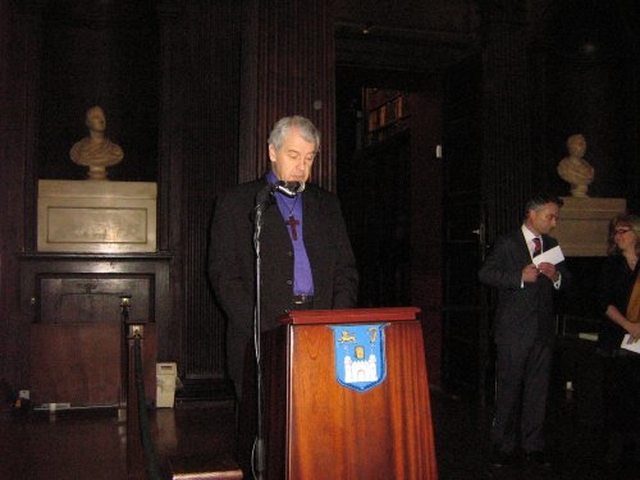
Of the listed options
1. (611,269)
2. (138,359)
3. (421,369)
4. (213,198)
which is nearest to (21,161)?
(213,198)

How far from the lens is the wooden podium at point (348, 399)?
1.94 meters

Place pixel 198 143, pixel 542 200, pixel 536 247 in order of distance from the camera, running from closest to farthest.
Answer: pixel 542 200, pixel 536 247, pixel 198 143

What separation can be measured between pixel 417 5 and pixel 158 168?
2.79m

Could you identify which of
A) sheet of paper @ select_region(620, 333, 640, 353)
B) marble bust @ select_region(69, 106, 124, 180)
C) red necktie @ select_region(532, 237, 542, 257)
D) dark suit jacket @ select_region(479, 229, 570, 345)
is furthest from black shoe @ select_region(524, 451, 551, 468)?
marble bust @ select_region(69, 106, 124, 180)

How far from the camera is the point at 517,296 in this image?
432cm

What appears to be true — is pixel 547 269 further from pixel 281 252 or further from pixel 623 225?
pixel 281 252

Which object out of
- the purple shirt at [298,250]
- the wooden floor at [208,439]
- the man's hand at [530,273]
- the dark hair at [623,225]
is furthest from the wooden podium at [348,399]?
the dark hair at [623,225]

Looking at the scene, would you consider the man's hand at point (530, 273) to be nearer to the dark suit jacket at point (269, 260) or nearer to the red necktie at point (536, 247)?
the red necktie at point (536, 247)

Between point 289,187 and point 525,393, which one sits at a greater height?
point 289,187

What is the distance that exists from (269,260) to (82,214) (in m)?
4.32

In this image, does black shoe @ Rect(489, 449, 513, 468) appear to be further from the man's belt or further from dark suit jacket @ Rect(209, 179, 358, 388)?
the man's belt

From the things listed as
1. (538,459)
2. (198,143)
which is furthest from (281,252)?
(198,143)

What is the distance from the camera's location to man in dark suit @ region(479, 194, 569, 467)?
4262mm

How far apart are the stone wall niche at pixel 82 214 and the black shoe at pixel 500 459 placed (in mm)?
3767
